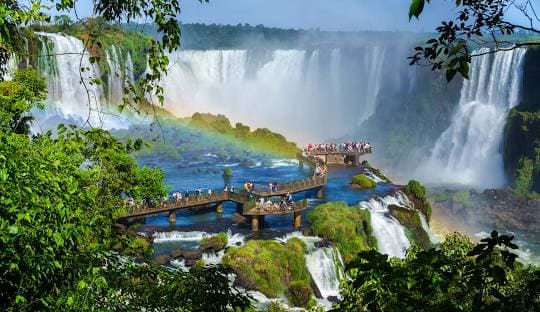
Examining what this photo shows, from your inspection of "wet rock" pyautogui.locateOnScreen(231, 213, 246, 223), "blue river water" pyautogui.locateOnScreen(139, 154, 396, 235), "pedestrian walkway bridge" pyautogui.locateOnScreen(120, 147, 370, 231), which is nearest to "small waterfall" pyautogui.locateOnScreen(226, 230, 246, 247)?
"blue river water" pyautogui.locateOnScreen(139, 154, 396, 235)

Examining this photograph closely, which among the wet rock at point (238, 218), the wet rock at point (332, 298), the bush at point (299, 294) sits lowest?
the wet rock at point (332, 298)

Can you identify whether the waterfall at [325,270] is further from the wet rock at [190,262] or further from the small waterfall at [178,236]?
the small waterfall at [178,236]

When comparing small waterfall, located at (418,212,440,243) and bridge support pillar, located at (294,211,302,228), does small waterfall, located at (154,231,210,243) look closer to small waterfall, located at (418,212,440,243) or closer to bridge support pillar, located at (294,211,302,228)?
bridge support pillar, located at (294,211,302,228)

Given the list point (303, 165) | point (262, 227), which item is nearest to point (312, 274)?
point (262, 227)

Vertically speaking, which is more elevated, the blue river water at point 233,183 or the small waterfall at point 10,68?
the small waterfall at point 10,68

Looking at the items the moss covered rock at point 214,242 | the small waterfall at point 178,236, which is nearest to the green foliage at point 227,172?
the small waterfall at point 178,236

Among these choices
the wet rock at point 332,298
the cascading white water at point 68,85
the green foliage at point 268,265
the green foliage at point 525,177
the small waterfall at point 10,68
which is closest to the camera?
the small waterfall at point 10,68
